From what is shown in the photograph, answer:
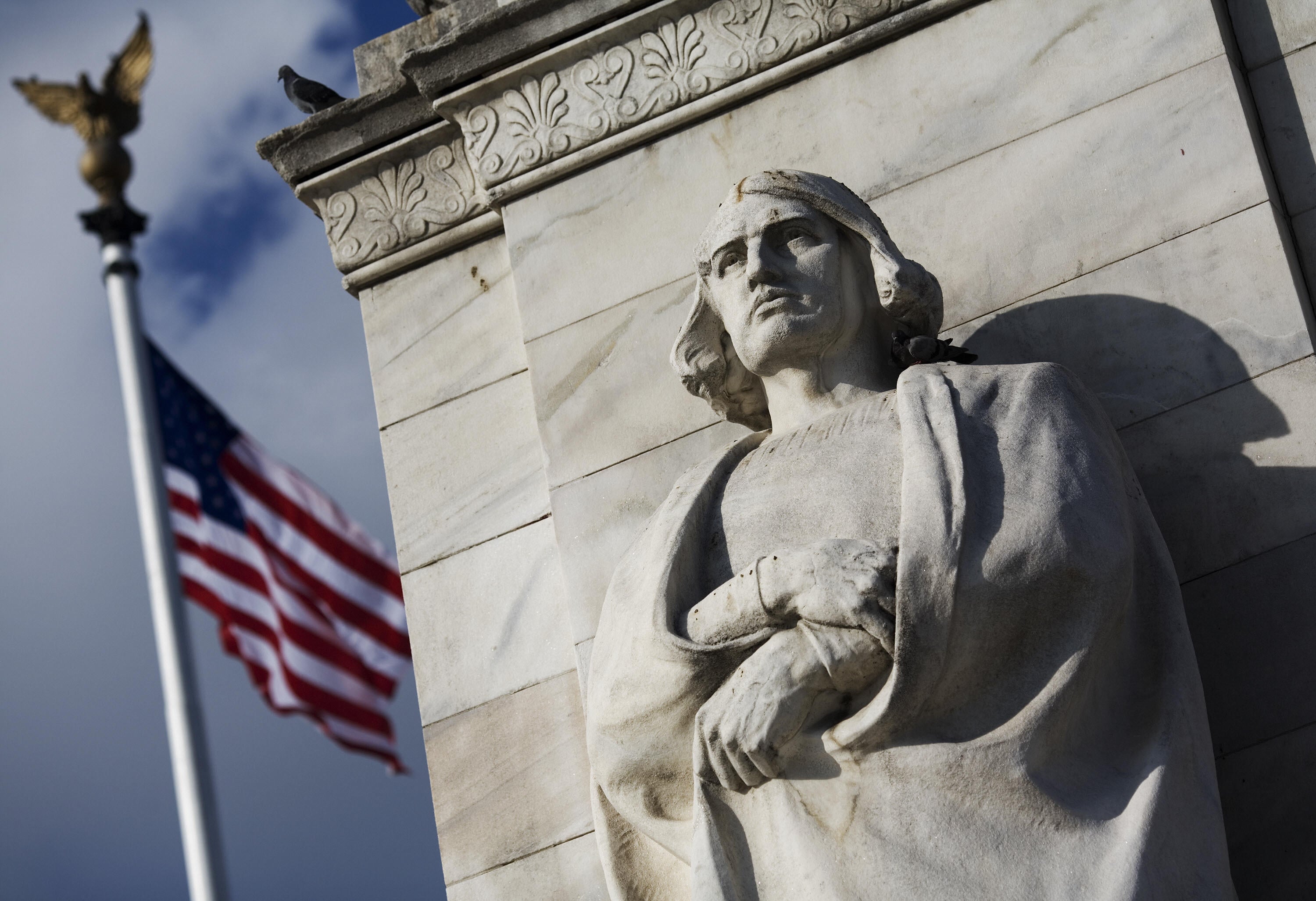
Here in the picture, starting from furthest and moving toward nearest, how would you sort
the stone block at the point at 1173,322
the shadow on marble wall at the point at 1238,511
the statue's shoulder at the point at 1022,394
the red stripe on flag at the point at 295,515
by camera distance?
the red stripe on flag at the point at 295,515 → the stone block at the point at 1173,322 → the shadow on marble wall at the point at 1238,511 → the statue's shoulder at the point at 1022,394

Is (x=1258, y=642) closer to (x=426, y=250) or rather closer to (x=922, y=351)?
(x=922, y=351)

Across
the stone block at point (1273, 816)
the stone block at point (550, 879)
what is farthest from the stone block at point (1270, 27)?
the stone block at point (550, 879)

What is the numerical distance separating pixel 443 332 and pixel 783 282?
2278mm

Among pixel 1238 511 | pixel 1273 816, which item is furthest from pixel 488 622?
pixel 1273 816

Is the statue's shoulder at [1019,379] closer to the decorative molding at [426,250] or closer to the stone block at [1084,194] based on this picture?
the stone block at [1084,194]

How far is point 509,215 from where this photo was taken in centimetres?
794

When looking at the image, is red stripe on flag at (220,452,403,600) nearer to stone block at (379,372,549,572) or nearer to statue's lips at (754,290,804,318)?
stone block at (379,372,549,572)

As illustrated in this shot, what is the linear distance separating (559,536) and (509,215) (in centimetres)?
143

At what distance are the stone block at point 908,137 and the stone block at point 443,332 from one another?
0.26m

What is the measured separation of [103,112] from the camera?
11.2 m

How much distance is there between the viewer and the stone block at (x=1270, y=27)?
6.98 metres

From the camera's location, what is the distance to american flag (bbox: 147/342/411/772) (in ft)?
36.9

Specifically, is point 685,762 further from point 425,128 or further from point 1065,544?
point 425,128

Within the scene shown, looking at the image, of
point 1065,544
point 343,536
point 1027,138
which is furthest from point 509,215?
point 343,536
